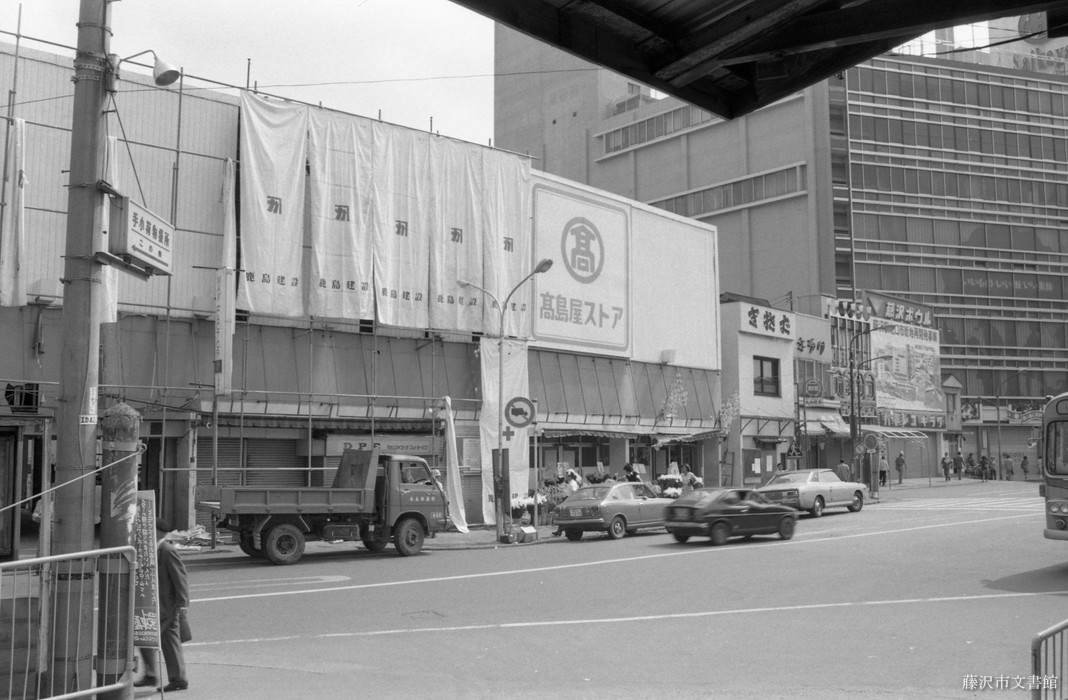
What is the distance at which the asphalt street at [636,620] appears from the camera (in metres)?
9.20

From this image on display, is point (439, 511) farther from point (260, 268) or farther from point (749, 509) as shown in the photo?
point (260, 268)

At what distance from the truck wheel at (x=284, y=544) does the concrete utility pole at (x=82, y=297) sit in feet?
40.8

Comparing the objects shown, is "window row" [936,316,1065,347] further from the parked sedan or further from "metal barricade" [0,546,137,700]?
"metal barricade" [0,546,137,700]

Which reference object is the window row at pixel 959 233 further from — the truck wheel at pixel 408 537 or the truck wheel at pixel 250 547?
the truck wheel at pixel 250 547

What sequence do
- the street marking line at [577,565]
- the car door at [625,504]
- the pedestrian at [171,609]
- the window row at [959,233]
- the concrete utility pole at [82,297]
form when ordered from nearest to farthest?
the concrete utility pole at [82,297], the pedestrian at [171,609], the street marking line at [577,565], the car door at [625,504], the window row at [959,233]

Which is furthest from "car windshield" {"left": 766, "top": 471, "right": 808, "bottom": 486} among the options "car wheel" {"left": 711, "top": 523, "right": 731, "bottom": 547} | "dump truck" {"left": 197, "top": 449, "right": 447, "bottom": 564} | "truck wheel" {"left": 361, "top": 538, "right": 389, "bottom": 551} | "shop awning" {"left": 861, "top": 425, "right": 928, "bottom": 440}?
"shop awning" {"left": 861, "top": 425, "right": 928, "bottom": 440}

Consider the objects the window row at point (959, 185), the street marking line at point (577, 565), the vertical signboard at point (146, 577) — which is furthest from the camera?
the window row at point (959, 185)

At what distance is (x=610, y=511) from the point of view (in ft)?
82.1

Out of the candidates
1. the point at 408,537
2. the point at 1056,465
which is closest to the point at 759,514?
the point at 1056,465

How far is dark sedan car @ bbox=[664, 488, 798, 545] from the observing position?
22.1m

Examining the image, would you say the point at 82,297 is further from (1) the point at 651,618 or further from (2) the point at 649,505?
(2) the point at 649,505

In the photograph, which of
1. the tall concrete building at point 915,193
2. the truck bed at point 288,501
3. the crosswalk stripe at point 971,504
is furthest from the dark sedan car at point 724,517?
the tall concrete building at point 915,193

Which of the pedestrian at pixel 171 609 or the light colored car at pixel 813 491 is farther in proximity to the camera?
the light colored car at pixel 813 491

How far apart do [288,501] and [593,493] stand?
864 centimetres
